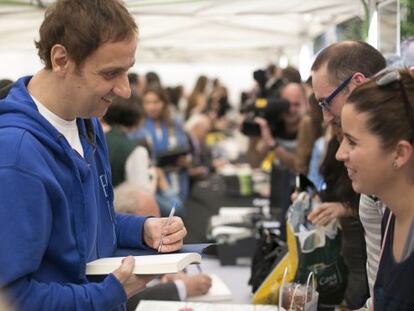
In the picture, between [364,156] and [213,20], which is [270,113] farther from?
[364,156]

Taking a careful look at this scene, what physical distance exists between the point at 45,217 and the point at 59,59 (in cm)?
36

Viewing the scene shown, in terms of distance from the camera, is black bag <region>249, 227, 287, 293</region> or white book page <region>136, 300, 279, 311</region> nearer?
white book page <region>136, 300, 279, 311</region>

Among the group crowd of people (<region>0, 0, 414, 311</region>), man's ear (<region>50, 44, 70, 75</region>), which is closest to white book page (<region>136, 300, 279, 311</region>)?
crowd of people (<region>0, 0, 414, 311</region>)

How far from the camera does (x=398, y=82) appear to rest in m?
1.30

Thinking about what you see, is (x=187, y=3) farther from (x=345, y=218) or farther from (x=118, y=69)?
(x=118, y=69)

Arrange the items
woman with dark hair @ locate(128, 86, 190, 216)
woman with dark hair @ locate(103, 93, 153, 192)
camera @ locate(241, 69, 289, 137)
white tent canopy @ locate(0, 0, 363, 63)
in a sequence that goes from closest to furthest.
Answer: white tent canopy @ locate(0, 0, 363, 63), woman with dark hair @ locate(103, 93, 153, 192), camera @ locate(241, 69, 289, 137), woman with dark hair @ locate(128, 86, 190, 216)

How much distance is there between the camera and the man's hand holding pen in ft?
5.45

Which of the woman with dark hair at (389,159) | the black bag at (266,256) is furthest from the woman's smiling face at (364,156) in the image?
the black bag at (266,256)

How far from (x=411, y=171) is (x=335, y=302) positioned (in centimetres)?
114

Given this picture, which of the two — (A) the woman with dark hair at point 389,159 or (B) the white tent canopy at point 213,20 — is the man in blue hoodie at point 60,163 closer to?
(A) the woman with dark hair at point 389,159

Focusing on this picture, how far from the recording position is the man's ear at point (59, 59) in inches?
55.4

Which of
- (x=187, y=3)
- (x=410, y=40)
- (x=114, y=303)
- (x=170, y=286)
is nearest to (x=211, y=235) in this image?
(x=170, y=286)

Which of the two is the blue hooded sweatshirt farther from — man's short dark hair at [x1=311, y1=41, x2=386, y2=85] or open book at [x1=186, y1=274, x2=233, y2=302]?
open book at [x1=186, y1=274, x2=233, y2=302]

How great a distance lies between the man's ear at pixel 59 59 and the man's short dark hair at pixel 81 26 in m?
0.01
